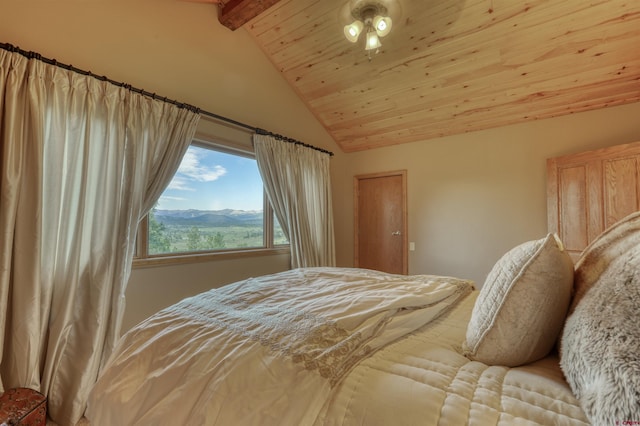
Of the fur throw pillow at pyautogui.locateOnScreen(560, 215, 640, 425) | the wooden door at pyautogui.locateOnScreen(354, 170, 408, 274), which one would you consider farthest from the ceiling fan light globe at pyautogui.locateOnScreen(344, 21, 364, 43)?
the wooden door at pyautogui.locateOnScreen(354, 170, 408, 274)

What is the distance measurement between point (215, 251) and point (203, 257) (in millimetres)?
172

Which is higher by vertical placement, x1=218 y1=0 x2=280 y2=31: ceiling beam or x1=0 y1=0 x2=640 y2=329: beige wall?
x1=218 y1=0 x2=280 y2=31: ceiling beam

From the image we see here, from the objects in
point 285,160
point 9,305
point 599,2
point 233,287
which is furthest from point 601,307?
point 285,160

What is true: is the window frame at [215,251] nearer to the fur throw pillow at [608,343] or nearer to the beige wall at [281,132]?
the beige wall at [281,132]

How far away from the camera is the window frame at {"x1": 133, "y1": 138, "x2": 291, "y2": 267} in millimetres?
2285

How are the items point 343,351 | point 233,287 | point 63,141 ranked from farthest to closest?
point 63,141 → point 233,287 → point 343,351

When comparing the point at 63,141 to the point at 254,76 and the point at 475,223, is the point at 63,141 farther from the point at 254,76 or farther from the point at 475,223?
the point at 475,223

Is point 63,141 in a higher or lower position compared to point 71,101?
lower

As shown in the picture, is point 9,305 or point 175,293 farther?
point 175,293

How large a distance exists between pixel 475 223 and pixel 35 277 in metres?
4.12

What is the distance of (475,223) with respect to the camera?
3480 mm

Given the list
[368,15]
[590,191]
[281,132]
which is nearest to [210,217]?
[281,132]

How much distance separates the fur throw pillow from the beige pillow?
0.18 feet

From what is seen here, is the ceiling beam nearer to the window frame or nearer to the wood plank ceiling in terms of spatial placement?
the wood plank ceiling
